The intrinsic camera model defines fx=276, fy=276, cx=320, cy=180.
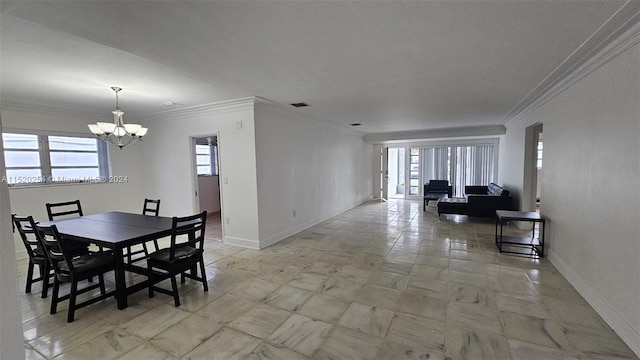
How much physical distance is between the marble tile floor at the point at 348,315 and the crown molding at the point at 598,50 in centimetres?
230

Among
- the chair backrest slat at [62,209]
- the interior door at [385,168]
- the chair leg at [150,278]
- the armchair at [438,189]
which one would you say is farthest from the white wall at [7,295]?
the interior door at [385,168]

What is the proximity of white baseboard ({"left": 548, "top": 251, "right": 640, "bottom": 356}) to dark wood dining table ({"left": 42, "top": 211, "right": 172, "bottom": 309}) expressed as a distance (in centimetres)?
407

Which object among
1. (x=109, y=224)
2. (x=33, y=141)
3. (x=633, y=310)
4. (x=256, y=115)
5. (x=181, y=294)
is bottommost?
(x=181, y=294)

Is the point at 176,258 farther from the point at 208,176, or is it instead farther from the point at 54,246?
the point at 208,176

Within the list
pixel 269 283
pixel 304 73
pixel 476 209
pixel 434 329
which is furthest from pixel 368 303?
pixel 476 209

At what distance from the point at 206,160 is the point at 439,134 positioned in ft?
22.4

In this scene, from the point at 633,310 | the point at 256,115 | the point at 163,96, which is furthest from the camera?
the point at 256,115

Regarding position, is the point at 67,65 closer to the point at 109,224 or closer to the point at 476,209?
the point at 109,224

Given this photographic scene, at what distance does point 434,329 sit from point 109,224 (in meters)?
3.69

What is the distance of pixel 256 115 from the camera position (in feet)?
14.4

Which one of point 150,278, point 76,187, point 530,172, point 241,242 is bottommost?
point 241,242

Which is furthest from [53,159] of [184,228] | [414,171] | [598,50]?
[414,171]

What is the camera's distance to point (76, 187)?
4887 mm

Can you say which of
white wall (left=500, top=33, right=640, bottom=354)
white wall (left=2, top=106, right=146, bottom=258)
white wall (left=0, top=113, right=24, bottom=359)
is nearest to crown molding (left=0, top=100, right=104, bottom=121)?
white wall (left=2, top=106, right=146, bottom=258)
